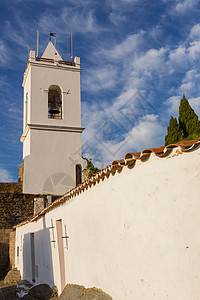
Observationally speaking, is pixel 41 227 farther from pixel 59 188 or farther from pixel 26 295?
pixel 59 188

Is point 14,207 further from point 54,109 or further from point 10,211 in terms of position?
point 54,109

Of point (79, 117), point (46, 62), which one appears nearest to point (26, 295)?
point (79, 117)

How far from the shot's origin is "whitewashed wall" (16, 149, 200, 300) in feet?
10.3

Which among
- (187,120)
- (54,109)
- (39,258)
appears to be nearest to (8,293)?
(39,258)

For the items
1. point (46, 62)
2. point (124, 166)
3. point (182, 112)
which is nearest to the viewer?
point (124, 166)

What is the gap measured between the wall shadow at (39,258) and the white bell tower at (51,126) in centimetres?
473

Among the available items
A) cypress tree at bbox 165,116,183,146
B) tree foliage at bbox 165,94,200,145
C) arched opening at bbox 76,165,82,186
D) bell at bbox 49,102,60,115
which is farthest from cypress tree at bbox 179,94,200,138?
bell at bbox 49,102,60,115

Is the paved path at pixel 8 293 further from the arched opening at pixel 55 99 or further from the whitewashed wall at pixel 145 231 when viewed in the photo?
the arched opening at pixel 55 99

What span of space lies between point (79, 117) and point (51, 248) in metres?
10.3

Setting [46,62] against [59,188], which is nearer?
[59,188]

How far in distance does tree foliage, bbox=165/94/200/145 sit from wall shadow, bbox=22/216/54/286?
28.8 ft

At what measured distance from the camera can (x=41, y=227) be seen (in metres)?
9.80

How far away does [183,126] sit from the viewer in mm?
16062

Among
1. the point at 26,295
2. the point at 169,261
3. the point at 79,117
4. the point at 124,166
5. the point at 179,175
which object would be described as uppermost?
the point at 79,117
